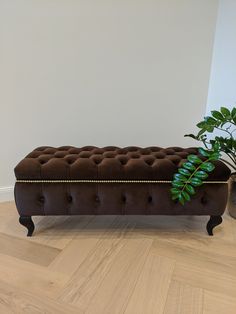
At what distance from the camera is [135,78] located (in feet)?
7.06

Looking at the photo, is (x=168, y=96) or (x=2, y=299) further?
(x=168, y=96)

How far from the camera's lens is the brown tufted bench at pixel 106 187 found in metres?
1.51

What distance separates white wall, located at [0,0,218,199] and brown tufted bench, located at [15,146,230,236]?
0.56m

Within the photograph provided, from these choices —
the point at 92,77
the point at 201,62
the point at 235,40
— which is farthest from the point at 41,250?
the point at 235,40

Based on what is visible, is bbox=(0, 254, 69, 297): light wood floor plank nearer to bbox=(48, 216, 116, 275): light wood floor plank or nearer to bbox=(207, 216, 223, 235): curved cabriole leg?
bbox=(48, 216, 116, 275): light wood floor plank

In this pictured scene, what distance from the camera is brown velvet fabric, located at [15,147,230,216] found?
1.51m

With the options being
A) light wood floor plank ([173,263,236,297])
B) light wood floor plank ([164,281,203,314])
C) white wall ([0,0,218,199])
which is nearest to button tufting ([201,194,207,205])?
light wood floor plank ([173,263,236,297])

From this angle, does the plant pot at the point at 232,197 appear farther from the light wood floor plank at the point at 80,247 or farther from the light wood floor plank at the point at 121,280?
the light wood floor plank at the point at 80,247

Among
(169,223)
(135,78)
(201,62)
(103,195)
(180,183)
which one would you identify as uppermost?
(201,62)

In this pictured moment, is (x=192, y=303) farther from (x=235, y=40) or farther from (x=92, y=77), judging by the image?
(x=235, y=40)

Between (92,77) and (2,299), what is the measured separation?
5.30ft

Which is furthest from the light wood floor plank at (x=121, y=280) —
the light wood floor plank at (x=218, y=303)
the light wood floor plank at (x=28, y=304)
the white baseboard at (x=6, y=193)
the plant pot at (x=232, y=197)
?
the white baseboard at (x=6, y=193)

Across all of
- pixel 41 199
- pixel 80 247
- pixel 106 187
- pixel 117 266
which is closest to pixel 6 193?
pixel 41 199

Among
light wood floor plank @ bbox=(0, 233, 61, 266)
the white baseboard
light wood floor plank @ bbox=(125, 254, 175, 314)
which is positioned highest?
the white baseboard
